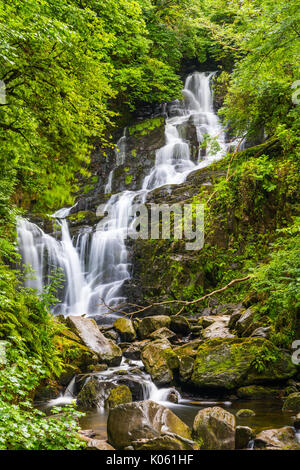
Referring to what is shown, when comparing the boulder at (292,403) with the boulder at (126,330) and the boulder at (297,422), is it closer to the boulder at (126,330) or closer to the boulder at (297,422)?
the boulder at (297,422)

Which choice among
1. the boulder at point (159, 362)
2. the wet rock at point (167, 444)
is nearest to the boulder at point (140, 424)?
the wet rock at point (167, 444)

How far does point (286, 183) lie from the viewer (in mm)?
8867

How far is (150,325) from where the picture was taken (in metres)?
8.58

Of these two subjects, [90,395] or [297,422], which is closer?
[297,422]

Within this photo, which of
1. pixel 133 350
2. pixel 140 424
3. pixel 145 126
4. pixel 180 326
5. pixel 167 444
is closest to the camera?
pixel 167 444

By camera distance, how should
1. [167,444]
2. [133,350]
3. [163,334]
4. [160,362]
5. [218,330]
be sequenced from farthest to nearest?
[163,334]
[133,350]
[218,330]
[160,362]
[167,444]

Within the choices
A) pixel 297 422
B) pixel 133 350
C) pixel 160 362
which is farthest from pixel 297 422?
pixel 133 350

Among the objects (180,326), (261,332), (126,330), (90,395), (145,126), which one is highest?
(145,126)

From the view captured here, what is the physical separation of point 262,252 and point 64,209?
10.6 m

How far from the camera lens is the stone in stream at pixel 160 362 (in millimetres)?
6223

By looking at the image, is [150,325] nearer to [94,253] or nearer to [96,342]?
[96,342]

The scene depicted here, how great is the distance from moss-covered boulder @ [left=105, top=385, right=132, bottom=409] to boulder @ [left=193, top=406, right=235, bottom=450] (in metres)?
1.85

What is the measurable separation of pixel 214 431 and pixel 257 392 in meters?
2.02

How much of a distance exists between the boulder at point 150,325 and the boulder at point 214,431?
4.65 metres
